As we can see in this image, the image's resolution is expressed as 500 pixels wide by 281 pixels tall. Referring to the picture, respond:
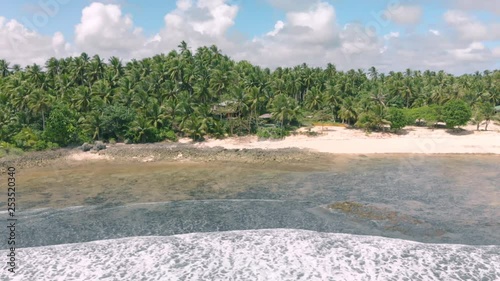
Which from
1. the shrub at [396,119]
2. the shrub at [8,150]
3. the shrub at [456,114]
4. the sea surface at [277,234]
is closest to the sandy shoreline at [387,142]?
the shrub at [396,119]

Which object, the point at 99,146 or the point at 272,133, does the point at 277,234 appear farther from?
the point at 272,133

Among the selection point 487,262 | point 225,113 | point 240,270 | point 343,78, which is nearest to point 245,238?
point 240,270

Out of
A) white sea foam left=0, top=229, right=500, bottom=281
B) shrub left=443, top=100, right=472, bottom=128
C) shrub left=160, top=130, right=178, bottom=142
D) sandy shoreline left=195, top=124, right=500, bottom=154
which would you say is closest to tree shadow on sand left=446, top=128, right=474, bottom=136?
sandy shoreline left=195, top=124, right=500, bottom=154

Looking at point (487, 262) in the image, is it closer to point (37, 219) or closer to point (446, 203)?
point (446, 203)

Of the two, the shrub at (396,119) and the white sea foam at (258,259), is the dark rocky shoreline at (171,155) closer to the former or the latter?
the shrub at (396,119)

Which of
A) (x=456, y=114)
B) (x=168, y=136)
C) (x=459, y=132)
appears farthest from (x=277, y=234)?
(x=459, y=132)

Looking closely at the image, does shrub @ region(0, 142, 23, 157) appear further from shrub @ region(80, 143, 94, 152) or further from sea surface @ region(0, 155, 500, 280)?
sea surface @ region(0, 155, 500, 280)

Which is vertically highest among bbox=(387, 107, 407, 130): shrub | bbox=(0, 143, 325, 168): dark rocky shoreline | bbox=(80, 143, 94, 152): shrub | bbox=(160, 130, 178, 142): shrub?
bbox=(387, 107, 407, 130): shrub
